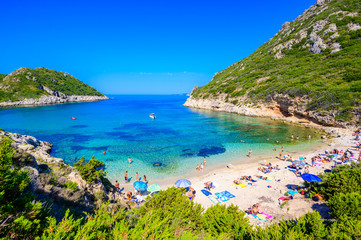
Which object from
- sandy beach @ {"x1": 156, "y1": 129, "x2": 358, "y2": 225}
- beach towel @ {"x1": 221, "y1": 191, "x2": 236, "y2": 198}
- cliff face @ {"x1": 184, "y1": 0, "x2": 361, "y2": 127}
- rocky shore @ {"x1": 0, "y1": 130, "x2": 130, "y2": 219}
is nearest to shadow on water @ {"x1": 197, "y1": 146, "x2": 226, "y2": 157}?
sandy beach @ {"x1": 156, "y1": 129, "x2": 358, "y2": 225}

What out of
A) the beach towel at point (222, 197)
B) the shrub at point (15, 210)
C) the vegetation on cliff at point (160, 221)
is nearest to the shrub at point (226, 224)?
the vegetation on cliff at point (160, 221)

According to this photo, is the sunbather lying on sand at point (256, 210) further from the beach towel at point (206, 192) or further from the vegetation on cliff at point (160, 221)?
the vegetation on cliff at point (160, 221)

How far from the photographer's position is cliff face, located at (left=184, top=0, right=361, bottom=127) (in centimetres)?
3984

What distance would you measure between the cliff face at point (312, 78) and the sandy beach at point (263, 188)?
22752 millimetres

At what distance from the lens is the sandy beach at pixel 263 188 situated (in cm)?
1211

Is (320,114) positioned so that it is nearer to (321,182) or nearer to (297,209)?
(321,182)

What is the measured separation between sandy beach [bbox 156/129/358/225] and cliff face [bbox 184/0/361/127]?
74.6 ft

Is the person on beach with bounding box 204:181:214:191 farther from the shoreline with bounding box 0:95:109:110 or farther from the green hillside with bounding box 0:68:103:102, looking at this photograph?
the green hillside with bounding box 0:68:103:102

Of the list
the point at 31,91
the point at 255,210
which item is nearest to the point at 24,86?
the point at 31,91

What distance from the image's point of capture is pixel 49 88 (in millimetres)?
122625

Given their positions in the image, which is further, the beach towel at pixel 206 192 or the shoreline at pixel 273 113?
the shoreline at pixel 273 113

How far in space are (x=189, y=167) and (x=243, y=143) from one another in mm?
14365

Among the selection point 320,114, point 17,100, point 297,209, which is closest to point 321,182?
point 297,209

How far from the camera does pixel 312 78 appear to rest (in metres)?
50.5
